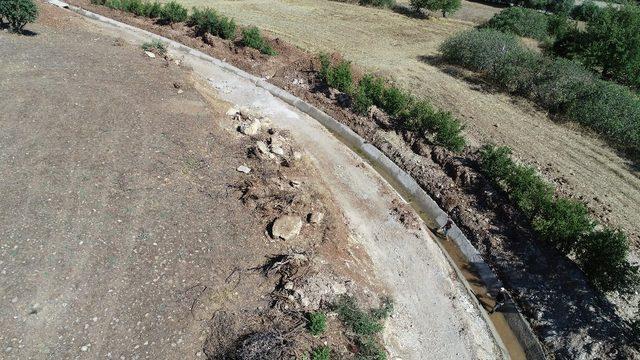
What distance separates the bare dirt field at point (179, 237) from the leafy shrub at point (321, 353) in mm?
309

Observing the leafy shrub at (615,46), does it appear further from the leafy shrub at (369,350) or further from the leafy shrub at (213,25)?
the leafy shrub at (369,350)

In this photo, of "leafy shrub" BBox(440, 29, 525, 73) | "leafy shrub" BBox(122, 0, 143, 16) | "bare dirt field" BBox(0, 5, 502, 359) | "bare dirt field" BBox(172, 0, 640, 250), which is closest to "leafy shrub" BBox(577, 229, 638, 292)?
"bare dirt field" BBox(172, 0, 640, 250)

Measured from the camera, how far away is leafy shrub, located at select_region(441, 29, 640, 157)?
72.7ft

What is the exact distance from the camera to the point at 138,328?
11570mm

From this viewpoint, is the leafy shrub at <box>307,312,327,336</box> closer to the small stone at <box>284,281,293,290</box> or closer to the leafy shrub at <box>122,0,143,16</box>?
the small stone at <box>284,281,293,290</box>

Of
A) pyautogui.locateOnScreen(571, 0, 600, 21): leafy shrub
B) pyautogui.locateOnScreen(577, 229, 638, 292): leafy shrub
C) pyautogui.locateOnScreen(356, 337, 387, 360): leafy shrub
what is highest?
pyautogui.locateOnScreen(571, 0, 600, 21): leafy shrub

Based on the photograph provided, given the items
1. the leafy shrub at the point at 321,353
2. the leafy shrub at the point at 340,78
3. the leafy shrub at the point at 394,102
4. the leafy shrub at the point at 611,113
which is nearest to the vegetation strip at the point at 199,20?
the leafy shrub at the point at 340,78

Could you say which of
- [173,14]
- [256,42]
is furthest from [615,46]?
[173,14]

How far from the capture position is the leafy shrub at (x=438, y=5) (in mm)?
39719

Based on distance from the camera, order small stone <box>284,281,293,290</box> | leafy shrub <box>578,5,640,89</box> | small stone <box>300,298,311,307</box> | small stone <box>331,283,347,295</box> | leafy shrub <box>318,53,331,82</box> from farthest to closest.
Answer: leafy shrub <box>578,5,640,89</box>, leafy shrub <box>318,53,331,82</box>, small stone <box>331,283,347,295</box>, small stone <box>284,281,293,290</box>, small stone <box>300,298,311,307</box>

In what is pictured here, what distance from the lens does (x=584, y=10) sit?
46125mm

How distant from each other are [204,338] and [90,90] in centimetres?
1387

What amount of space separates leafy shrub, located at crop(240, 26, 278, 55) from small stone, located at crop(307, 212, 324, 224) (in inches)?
602

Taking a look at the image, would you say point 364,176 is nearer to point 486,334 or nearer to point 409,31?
point 486,334
